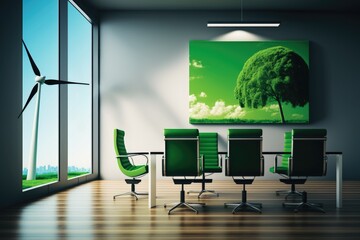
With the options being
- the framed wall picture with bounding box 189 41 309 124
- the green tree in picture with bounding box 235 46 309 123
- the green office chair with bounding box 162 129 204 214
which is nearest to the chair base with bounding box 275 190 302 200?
the green office chair with bounding box 162 129 204 214

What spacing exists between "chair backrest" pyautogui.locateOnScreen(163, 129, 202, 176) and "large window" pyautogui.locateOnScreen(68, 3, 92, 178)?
191 inches

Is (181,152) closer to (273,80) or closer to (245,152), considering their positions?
(245,152)

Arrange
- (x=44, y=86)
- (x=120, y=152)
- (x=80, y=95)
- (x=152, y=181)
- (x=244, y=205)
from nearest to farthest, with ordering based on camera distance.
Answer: (x=244, y=205)
(x=152, y=181)
(x=120, y=152)
(x=44, y=86)
(x=80, y=95)

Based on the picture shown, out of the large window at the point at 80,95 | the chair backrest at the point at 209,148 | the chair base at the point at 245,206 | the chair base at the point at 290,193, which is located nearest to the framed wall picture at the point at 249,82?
the chair backrest at the point at 209,148

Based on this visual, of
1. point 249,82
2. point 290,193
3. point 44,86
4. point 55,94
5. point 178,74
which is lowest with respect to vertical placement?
point 290,193

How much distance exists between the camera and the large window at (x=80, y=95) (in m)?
10.4

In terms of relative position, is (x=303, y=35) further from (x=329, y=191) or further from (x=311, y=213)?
(x=311, y=213)

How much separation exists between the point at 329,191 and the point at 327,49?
3799 millimetres

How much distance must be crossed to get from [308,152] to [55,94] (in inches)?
192

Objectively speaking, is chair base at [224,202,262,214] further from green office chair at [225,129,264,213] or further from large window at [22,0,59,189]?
large window at [22,0,59,189]

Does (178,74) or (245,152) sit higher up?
(178,74)

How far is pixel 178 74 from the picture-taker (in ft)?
34.1

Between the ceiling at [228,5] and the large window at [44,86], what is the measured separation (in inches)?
47.9

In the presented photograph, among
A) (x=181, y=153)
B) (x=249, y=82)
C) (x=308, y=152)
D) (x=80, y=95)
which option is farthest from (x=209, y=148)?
(x=80, y=95)
